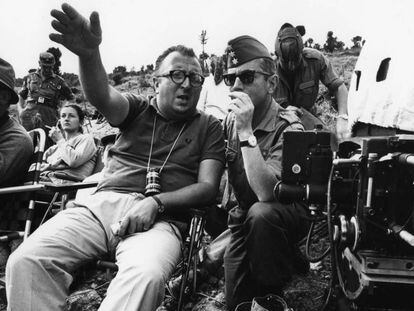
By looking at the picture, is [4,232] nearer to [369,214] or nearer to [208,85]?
[369,214]

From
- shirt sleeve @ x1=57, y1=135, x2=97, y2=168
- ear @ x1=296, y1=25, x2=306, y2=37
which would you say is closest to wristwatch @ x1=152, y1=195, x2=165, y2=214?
shirt sleeve @ x1=57, y1=135, x2=97, y2=168

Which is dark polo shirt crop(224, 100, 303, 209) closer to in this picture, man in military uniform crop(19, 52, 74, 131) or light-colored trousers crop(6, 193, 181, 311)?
light-colored trousers crop(6, 193, 181, 311)

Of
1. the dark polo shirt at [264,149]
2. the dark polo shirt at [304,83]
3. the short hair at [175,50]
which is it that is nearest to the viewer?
the dark polo shirt at [264,149]

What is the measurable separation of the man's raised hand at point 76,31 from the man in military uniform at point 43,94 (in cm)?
695

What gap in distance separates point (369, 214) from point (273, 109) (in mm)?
1461

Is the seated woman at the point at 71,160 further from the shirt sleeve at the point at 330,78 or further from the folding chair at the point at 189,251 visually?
the shirt sleeve at the point at 330,78

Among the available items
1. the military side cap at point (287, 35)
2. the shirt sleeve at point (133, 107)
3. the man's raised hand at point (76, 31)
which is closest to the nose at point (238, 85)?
the shirt sleeve at point (133, 107)

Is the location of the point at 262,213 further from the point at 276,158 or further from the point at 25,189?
the point at 25,189

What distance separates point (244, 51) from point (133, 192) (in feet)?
4.39

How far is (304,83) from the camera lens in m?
5.32

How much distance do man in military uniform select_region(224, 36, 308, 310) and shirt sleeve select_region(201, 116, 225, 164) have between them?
0.08 meters

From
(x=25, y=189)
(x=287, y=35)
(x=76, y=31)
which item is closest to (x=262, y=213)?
(x=76, y=31)

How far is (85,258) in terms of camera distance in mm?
2729

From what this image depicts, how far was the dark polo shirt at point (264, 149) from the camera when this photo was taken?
9.79ft
